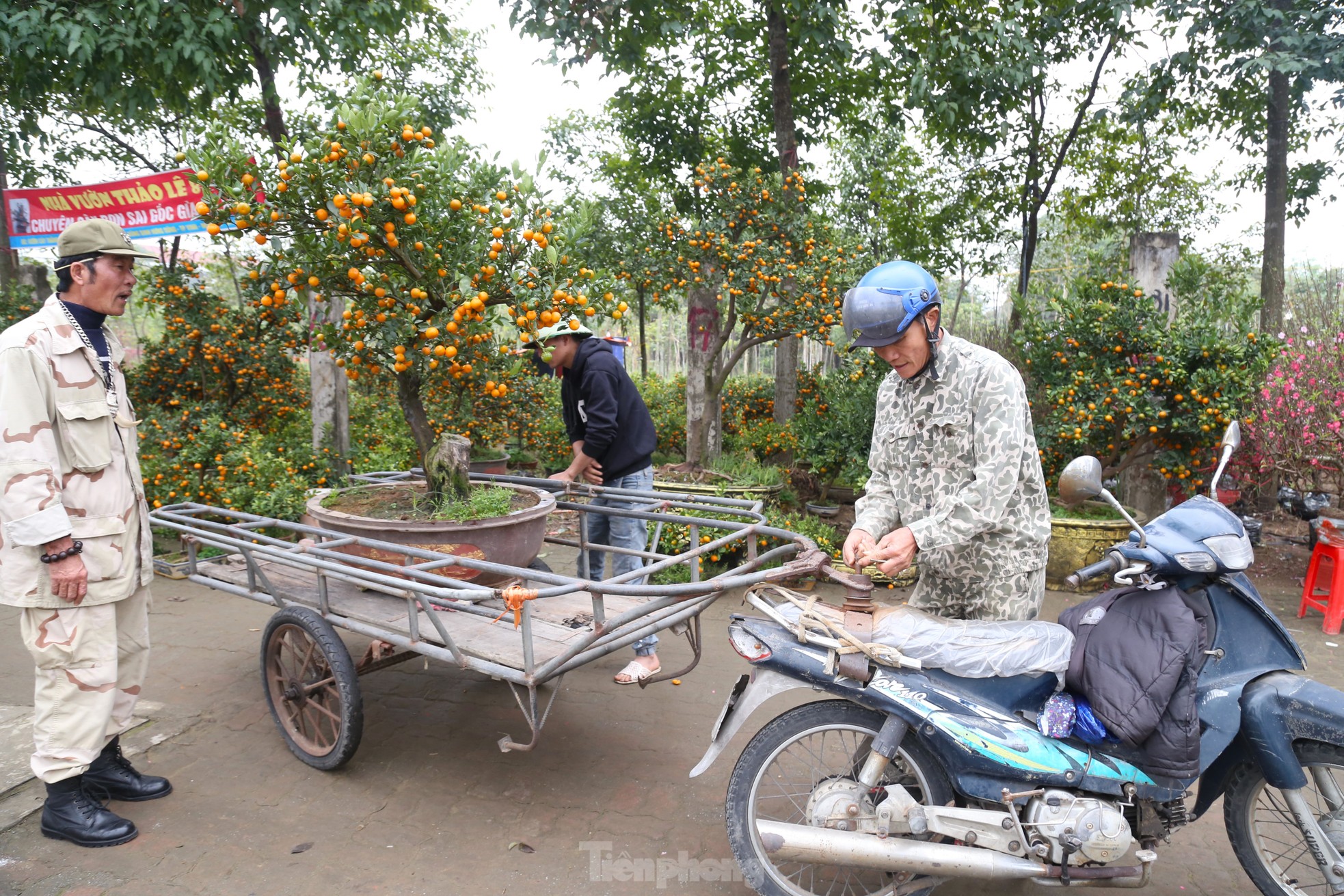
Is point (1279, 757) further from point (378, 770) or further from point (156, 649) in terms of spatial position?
point (156, 649)

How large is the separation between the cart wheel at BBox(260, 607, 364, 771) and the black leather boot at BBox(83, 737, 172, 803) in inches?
18.5

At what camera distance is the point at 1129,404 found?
5.67 meters

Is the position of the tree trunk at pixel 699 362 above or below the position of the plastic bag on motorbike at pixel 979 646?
above

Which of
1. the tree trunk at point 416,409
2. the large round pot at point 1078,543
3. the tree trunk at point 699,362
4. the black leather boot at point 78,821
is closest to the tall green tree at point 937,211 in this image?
the tree trunk at point 699,362

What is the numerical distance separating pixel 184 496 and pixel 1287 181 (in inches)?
423

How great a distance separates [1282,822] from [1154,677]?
2.48 ft

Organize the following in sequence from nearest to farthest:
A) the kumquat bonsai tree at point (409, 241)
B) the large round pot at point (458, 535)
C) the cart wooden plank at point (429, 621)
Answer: the cart wooden plank at point (429, 621) < the large round pot at point (458, 535) < the kumquat bonsai tree at point (409, 241)

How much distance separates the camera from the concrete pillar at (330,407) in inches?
269

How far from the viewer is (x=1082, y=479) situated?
2104mm

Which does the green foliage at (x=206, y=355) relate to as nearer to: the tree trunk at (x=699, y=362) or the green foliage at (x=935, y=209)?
the tree trunk at (x=699, y=362)

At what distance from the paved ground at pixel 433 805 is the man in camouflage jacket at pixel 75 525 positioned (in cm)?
23

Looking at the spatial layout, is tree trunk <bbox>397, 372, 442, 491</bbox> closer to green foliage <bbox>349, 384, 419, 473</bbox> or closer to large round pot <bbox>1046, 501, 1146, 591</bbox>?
green foliage <bbox>349, 384, 419, 473</bbox>

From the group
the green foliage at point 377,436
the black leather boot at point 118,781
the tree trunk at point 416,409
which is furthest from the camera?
the green foliage at point 377,436

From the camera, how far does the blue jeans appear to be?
13.7 feet
